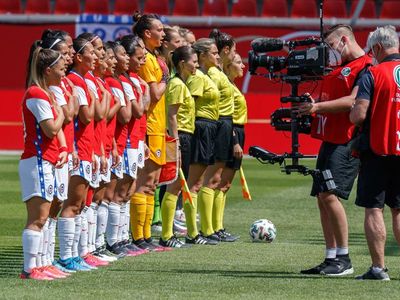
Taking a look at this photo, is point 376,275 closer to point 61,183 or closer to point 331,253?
point 331,253

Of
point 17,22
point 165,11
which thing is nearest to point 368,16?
point 165,11

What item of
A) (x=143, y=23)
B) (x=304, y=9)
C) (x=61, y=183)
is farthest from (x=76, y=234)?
(x=304, y=9)

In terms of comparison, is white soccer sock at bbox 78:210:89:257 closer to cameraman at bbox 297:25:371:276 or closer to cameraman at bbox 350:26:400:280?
cameraman at bbox 297:25:371:276

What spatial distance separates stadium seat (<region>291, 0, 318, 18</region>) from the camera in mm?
32250

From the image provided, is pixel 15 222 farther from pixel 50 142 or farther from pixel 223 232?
pixel 50 142

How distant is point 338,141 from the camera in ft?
35.8

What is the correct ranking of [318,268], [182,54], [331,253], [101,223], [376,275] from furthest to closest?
[182,54] < [101,223] < [331,253] < [318,268] < [376,275]

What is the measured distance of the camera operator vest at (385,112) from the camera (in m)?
10.2

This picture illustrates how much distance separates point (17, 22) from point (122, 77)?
766 inches

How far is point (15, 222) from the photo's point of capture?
15914mm

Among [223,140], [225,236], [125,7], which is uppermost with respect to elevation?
[125,7]

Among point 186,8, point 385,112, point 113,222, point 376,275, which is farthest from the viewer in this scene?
point 186,8

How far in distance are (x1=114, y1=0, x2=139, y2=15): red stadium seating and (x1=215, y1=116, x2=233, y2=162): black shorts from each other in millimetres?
18560

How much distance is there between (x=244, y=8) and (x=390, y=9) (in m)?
3.71
